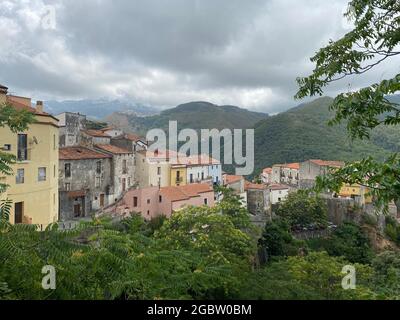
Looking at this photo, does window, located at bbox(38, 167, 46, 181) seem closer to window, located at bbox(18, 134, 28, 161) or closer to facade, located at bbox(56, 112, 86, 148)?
window, located at bbox(18, 134, 28, 161)

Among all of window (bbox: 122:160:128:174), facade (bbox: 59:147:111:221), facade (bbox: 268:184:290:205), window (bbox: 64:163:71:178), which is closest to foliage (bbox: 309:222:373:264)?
facade (bbox: 268:184:290:205)

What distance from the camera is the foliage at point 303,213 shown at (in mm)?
42469

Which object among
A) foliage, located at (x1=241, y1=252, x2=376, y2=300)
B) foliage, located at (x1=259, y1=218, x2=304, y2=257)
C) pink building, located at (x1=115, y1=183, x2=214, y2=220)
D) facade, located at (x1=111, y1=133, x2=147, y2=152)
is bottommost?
foliage, located at (x1=259, y1=218, x2=304, y2=257)

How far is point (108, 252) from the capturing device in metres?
5.12

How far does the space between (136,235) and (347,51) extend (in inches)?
232

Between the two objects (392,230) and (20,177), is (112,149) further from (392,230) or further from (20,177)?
(392,230)

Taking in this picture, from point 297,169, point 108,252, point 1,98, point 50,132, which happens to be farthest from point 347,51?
point 297,169

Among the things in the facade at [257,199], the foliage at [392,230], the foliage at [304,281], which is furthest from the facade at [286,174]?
the foliage at [304,281]

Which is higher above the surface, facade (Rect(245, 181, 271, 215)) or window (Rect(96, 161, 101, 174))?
window (Rect(96, 161, 101, 174))

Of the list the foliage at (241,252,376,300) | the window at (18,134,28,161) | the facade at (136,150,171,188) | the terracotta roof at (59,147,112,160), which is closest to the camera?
the foliage at (241,252,376,300)

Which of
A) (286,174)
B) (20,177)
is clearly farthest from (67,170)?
(286,174)

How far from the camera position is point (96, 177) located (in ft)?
110

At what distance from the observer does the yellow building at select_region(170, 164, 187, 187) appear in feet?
134
